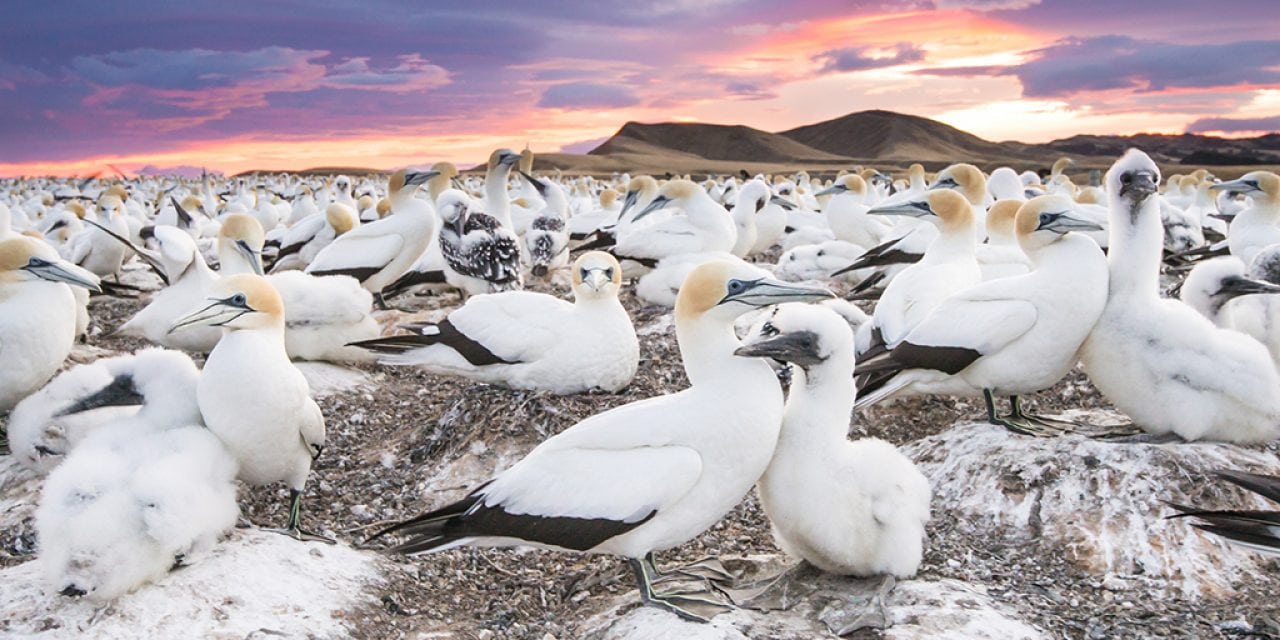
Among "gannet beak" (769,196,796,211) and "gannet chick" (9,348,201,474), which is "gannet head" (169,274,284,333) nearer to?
"gannet chick" (9,348,201,474)

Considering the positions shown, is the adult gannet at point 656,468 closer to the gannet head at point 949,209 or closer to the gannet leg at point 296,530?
the gannet leg at point 296,530

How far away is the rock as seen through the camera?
3932mm

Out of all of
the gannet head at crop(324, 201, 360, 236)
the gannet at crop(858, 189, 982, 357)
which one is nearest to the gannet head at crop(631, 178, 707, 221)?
the gannet at crop(858, 189, 982, 357)

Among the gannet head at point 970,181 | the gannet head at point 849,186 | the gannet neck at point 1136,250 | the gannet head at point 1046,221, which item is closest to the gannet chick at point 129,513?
the gannet head at point 1046,221

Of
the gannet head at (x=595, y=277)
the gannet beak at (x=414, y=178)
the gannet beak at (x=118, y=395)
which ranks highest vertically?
the gannet beak at (x=414, y=178)

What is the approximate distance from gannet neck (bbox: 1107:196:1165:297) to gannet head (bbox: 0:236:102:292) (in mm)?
4856

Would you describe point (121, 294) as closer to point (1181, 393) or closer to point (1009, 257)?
point (1009, 257)

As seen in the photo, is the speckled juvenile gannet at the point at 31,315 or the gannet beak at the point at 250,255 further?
the gannet beak at the point at 250,255

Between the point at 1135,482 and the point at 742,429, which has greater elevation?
the point at 742,429

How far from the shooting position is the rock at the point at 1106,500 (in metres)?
3.93

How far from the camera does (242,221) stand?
7180 millimetres

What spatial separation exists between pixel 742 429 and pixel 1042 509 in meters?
1.58

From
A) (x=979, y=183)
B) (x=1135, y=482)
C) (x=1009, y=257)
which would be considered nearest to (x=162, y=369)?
(x=1135, y=482)

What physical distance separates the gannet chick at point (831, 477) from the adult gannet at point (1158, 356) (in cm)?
144
